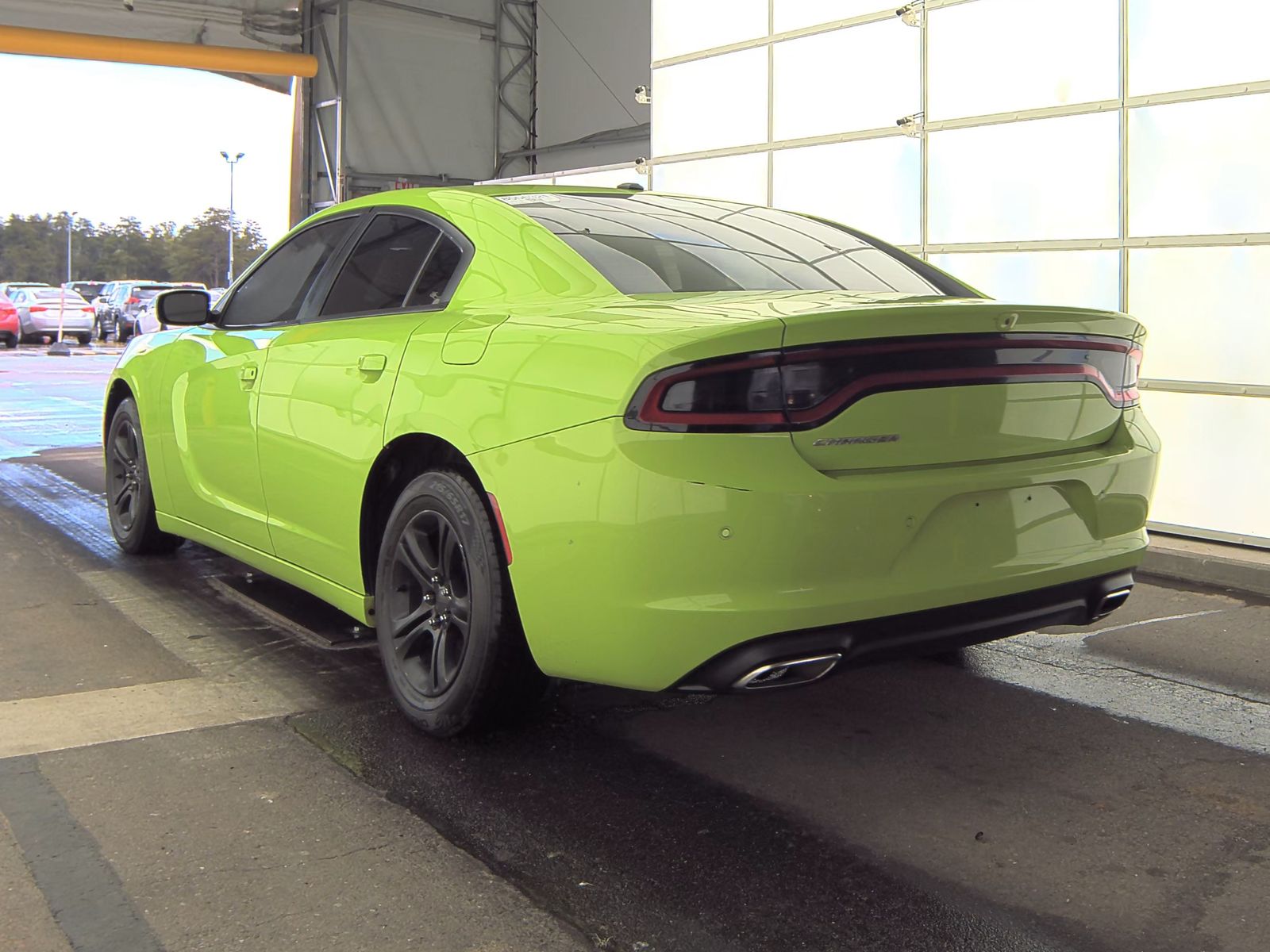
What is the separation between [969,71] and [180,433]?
5596mm

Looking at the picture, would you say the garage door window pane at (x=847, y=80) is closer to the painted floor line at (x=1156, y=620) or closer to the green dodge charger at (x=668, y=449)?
the painted floor line at (x=1156, y=620)

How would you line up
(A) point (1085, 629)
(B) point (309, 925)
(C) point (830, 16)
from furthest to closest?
(C) point (830, 16), (A) point (1085, 629), (B) point (309, 925)

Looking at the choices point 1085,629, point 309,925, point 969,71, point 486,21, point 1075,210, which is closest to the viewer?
point 309,925

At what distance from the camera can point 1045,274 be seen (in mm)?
8000

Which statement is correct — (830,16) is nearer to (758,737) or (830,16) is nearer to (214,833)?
(758,737)

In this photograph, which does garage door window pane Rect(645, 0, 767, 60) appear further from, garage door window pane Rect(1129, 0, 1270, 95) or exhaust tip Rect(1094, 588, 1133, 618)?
exhaust tip Rect(1094, 588, 1133, 618)

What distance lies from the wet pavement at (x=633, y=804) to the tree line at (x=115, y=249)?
109m

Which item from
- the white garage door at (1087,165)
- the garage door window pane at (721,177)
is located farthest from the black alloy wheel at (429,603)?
the garage door window pane at (721,177)

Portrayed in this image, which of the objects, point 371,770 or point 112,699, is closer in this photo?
point 371,770

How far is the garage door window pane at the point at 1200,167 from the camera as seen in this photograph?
693 centimetres

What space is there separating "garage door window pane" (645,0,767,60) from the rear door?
6566 mm

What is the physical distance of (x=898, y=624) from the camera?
3.15m

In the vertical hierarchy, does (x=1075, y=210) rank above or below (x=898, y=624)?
above

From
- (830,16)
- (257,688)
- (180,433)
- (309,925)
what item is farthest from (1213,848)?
(830,16)
